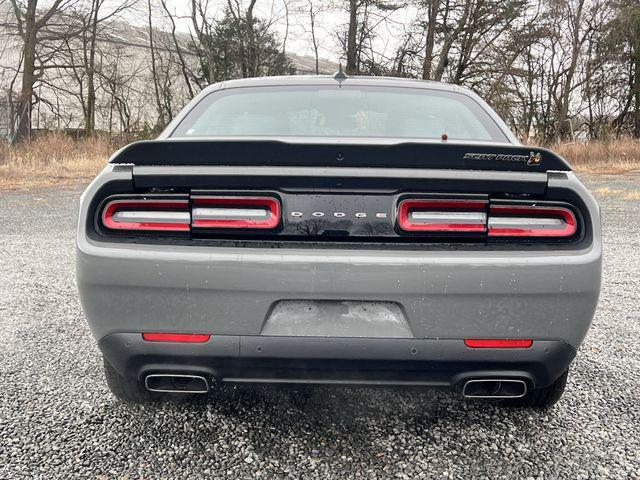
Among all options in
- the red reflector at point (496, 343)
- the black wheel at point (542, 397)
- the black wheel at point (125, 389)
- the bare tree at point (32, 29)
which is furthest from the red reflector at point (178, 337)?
the bare tree at point (32, 29)

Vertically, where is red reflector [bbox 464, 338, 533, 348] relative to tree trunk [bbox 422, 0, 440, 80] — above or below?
below

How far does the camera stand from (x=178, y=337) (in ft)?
5.70

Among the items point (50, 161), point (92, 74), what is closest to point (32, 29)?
point (92, 74)

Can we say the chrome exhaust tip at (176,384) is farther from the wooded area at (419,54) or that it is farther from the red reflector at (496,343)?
the wooded area at (419,54)

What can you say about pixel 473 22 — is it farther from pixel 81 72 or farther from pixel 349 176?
pixel 349 176

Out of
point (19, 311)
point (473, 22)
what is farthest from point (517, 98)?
point (19, 311)

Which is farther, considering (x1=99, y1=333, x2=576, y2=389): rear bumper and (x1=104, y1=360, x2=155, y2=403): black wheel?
(x1=104, y1=360, x2=155, y2=403): black wheel

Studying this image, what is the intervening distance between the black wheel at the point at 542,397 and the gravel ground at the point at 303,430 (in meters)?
0.09

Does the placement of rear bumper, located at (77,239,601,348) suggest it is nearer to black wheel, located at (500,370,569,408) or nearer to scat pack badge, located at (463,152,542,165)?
scat pack badge, located at (463,152,542,165)

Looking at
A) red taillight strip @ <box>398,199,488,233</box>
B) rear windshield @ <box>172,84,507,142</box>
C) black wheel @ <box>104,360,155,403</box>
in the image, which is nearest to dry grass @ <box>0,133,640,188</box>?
rear windshield @ <box>172,84,507,142</box>

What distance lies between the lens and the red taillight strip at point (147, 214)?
1.72m

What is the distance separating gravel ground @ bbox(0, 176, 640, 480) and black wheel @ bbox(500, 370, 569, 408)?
3.6 inches

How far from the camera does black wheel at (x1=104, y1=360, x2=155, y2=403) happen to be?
2.07m

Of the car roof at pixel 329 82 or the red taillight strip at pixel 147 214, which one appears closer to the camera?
the red taillight strip at pixel 147 214
